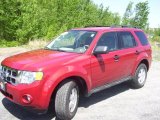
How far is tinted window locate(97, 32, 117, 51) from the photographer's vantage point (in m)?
6.53

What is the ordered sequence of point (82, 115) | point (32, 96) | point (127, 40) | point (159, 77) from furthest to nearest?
point (159, 77), point (127, 40), point (82, 115), point (32, 96)

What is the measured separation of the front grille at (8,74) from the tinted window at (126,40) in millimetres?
3002

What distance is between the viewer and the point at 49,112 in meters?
6.07

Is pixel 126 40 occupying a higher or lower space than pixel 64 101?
higher

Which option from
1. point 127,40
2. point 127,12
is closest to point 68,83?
point 127,40

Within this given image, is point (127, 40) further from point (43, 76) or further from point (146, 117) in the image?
point (43, 76)

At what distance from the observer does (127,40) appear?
24.7ft

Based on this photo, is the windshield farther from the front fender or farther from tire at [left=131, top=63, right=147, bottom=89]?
tire at [left=131, top=63, right=147, bottom=89]

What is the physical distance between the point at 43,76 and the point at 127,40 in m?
3.31

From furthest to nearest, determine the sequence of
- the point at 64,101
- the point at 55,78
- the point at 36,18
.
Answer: the point at 36,18
the point at 64,101
the point at 55,78

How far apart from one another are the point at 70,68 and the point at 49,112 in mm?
1257

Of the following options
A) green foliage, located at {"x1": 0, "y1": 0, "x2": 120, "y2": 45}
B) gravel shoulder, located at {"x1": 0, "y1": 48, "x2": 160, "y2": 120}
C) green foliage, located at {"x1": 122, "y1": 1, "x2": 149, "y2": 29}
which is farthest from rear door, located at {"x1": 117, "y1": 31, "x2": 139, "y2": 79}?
green foliage, located at {"x1": 122, "y1": 1, "x2": 149, "y2": 29}

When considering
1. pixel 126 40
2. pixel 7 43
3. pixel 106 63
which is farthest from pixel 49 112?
pixel 7 43

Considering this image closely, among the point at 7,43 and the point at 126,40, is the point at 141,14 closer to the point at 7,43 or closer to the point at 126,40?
the point at 7,43
